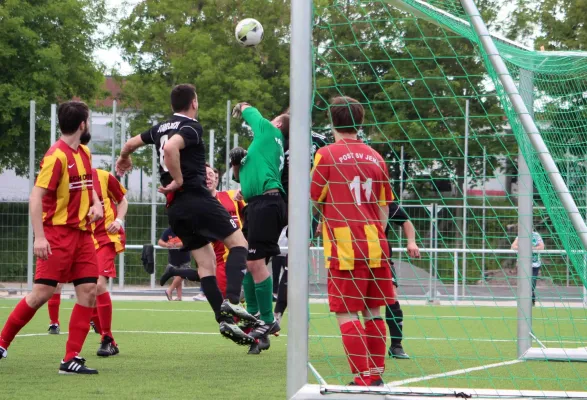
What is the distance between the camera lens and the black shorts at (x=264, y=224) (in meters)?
8.49

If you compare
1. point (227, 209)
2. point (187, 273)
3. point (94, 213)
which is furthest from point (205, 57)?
point (94, 213)

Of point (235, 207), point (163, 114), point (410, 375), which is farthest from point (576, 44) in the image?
point (410, 375)

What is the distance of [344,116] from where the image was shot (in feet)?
19.8

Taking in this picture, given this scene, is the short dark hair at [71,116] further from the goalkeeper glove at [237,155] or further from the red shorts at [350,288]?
the red shorts at [350,288]

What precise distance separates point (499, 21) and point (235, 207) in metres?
18.4

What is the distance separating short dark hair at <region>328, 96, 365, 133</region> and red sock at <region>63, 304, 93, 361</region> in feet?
7.62

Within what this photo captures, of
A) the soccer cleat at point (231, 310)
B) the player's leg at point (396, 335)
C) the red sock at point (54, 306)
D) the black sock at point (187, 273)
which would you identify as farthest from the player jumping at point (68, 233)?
the black sock at point (187, 273)

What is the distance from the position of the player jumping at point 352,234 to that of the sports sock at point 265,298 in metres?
2.49

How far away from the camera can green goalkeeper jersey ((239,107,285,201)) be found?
8.58 meters

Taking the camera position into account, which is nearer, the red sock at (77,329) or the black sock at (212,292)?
the red sock at (77,329)

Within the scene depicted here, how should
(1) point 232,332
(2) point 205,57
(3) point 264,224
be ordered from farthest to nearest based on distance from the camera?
(2) point 205,57 < (3) point 264,224 < (1) point 232,332

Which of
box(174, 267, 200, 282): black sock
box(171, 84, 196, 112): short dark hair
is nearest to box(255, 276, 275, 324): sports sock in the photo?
box(171, 84, 196, 112): short dark hair

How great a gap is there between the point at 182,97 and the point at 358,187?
226cm

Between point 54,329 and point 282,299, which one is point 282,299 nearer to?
point 282,299
